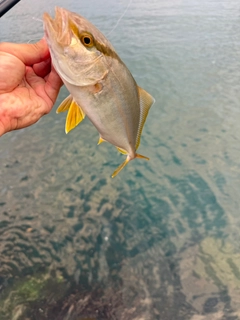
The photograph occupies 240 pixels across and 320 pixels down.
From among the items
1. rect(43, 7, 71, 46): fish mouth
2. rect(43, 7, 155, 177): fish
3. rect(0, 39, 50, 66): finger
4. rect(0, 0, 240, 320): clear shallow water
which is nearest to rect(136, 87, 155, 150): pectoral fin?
rect(43, 7, 155, 177): fish

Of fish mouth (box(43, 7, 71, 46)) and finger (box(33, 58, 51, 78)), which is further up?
fish mouth (box(43, 7, 71, 46))

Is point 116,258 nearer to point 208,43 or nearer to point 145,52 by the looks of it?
point 145,52

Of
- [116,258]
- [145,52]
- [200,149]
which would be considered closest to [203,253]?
[116,258]

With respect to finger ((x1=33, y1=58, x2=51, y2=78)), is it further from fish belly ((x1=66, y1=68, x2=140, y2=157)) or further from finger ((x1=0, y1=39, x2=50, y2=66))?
fish belly ((x1=66, y1=68, x2=140, y2=157))

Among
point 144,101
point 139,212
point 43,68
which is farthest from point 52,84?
point 139,212

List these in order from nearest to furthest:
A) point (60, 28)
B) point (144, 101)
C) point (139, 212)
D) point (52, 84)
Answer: point (60, 28)
point (144, 101)
point (52, 84)
point (139, 212)

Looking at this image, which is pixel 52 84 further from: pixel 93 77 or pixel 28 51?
pixel 93 77
